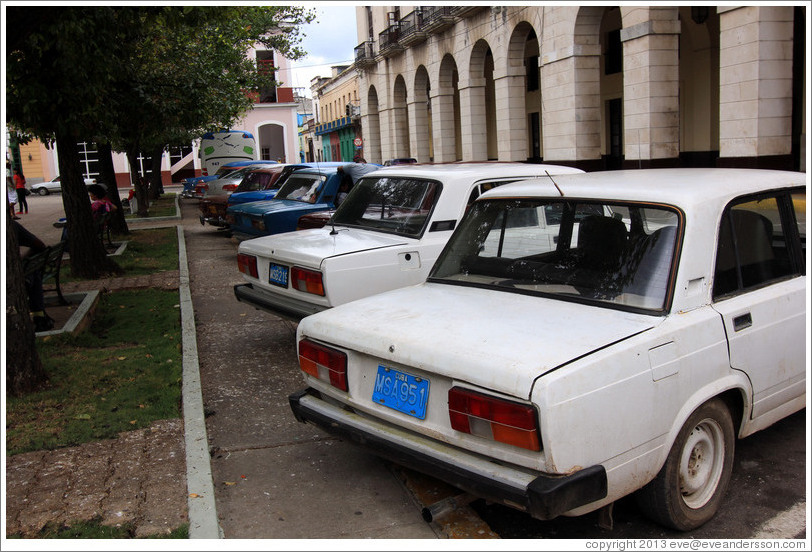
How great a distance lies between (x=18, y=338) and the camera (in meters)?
5.76

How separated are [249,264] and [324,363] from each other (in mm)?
3273

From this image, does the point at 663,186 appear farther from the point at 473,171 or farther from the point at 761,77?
the point at 761,77

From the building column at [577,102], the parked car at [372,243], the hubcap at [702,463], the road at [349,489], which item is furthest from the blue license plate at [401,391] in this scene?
the building column at [577,102]

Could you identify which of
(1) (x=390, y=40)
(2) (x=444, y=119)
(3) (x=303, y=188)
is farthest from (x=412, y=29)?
(3) (x=303, y=188)

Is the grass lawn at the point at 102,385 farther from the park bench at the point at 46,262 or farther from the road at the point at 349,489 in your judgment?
the park bench at the point at 46,262

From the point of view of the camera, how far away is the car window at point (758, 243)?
374cm

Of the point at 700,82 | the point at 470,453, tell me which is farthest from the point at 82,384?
the point at 700,82

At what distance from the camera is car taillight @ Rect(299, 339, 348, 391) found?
385 centimetres

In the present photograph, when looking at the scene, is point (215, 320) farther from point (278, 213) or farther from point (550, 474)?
point (550, 474)

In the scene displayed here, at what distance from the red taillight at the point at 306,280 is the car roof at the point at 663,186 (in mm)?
1750

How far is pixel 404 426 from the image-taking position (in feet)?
11.6

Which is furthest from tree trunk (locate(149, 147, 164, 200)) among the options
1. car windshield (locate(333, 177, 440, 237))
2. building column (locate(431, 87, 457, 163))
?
car windshield (locate(333, 177, 440, 237))

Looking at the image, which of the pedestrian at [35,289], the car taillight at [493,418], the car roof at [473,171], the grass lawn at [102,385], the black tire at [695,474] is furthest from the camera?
the pedestrian at [35,289]

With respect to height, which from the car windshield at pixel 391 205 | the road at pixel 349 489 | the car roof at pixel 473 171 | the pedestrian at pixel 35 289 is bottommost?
the road at pixel 349 489
